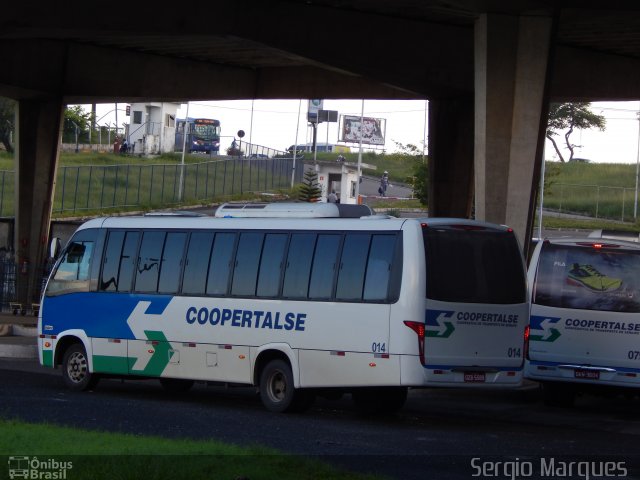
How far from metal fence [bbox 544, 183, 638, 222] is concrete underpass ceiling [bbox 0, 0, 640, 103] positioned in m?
40.2

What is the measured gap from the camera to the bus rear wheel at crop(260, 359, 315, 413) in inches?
624

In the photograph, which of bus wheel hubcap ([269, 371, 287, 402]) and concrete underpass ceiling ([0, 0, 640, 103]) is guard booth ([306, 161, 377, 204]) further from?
bus wheel hubcap ([269, 371, 287, 402])

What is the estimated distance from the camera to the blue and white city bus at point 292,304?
14.8 m

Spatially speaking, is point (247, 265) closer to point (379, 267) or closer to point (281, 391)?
point (281, 391)

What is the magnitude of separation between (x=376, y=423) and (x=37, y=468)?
701 centimetres

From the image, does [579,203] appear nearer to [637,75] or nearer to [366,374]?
[637,75]

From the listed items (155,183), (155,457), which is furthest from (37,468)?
(155,183)

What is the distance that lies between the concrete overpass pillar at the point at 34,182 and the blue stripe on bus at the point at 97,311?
2008 cm

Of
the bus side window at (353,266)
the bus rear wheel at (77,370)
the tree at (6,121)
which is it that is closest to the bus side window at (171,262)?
the bus rear wheel at (77,370)

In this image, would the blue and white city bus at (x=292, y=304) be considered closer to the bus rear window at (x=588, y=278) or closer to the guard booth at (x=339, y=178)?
the bus rear window at (x=588, y=278)

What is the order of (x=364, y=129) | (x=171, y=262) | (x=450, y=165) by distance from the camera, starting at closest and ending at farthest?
(x=171, y=262), (x=450, y=165), (x=364, y=129)

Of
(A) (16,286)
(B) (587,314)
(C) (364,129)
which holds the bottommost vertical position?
(A) (16,286)

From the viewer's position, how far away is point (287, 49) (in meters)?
28.3

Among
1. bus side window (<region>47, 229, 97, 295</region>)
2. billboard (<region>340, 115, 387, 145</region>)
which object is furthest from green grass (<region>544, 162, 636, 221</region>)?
bus side window (<region>47, 229, 97, 295</region>)
